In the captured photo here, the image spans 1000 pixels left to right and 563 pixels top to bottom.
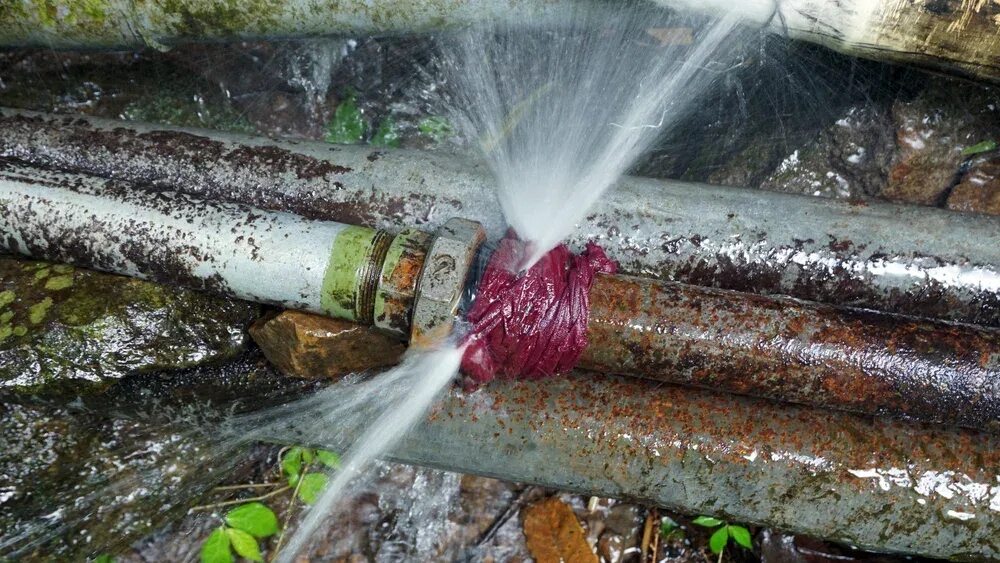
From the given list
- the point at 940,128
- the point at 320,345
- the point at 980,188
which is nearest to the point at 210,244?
the point at 320,345

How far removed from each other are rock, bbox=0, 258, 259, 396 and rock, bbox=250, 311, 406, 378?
18 cm

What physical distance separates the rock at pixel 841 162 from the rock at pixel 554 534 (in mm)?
1801

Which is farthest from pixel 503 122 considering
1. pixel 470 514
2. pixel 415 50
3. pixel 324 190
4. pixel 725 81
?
pixel 470 514

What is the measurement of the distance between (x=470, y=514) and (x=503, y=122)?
1.91m

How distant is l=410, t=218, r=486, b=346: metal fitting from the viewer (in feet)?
6.94

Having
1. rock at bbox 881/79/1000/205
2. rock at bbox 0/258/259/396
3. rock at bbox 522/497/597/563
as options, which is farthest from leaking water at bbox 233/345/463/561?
rock at bbox 881/79/1000/205

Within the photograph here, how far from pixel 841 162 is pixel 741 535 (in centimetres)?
182

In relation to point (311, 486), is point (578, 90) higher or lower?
higher

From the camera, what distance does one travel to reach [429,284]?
2.12 m

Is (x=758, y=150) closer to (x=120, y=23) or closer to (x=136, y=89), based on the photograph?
(x=120, y=23)

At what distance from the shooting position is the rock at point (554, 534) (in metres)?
3.18

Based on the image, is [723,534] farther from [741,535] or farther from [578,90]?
[578,90]

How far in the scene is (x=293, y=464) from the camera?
3.23 metres

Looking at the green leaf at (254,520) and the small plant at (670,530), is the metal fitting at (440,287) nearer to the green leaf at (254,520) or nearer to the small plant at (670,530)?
the green leaf at (254,520)
